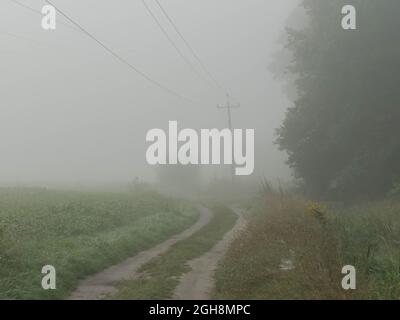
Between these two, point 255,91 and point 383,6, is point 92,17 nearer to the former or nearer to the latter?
point 255,91

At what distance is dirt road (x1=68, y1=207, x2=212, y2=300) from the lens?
13109 mm

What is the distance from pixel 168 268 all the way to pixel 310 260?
5204mm

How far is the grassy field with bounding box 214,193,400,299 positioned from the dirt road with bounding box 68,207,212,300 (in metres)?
2.98

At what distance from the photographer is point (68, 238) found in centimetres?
1888

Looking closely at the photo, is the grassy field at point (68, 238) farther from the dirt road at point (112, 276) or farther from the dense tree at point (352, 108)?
the dense tree at point (352, 108)

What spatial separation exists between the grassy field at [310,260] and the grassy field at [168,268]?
4.58 feet

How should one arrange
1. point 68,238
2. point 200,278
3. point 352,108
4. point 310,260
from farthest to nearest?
point 352,108 → point 68,238 → point 200,278 → point 310,260

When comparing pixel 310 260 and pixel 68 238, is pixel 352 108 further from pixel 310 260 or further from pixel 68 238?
pixel 310 260

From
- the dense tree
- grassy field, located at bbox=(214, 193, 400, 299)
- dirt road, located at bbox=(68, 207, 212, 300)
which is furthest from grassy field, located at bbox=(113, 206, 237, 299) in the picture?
the dense tree

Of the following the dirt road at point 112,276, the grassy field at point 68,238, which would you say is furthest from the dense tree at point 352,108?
the dirt road at point 112,276

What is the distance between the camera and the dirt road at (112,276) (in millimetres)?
13109

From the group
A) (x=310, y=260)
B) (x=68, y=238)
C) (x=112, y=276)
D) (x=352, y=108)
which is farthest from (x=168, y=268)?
(x=352, y=108)

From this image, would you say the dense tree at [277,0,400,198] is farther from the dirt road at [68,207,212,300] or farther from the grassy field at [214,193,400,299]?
the dirt road at [68,207,212,300]

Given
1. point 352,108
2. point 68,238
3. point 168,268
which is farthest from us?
point 352,108
